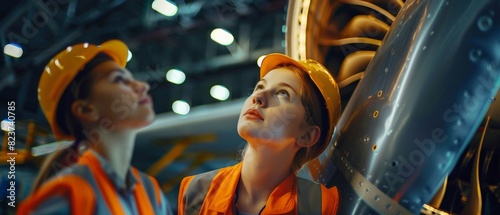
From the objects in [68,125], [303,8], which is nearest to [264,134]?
[68,125]

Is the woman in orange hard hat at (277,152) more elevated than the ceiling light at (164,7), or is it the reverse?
the ceiling light at (164,7)

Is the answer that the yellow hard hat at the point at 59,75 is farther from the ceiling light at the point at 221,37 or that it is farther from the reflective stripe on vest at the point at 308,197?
the ceiling light at the point at 221,37

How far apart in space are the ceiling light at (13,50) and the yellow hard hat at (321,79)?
2.14 ft

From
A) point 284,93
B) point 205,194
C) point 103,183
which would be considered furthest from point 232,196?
point 103,183

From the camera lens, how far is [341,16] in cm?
273

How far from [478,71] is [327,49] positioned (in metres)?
1.21

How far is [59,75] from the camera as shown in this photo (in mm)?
1060

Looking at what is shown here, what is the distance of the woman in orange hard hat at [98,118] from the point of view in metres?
1.04

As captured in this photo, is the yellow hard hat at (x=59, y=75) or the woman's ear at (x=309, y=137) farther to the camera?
the woman's ear at (x=309, y=137)

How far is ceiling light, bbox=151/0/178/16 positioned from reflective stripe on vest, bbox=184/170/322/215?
479mm

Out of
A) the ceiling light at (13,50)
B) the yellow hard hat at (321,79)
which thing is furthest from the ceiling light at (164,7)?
the ceiling light at (13,50)

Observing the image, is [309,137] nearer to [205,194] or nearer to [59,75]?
[205,194]

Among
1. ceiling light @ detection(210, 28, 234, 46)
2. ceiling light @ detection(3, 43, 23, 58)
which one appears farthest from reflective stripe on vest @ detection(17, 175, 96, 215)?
ceiling light @ detection(210, 28, 234, 46)

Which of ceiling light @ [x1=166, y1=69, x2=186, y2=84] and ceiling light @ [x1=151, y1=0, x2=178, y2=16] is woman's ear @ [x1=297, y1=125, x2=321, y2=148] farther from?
ceiling light @ [x1=151, y1=0, x2=178, y2=16]
